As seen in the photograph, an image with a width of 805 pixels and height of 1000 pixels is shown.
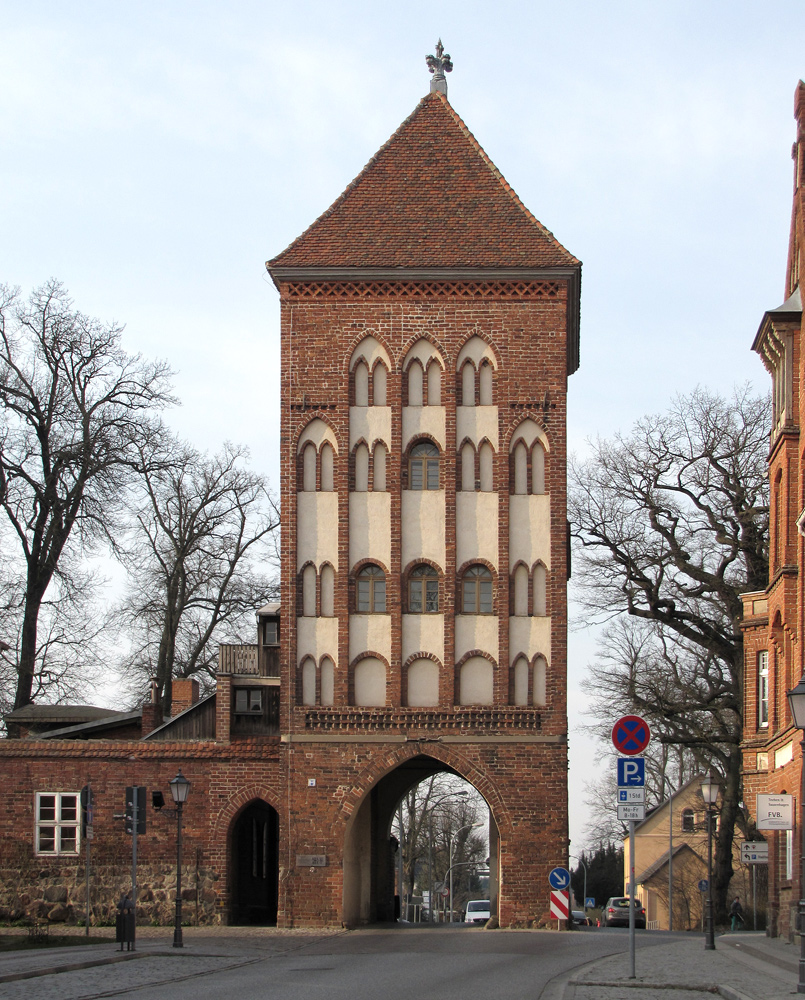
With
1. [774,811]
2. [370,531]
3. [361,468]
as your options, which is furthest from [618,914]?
[774,811]

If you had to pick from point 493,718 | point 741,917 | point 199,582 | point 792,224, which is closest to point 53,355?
point 199,582

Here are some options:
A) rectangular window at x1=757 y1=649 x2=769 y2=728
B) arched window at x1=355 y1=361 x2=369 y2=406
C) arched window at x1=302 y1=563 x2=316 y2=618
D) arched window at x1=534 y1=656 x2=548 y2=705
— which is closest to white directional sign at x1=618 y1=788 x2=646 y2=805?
arched window at x1=534 y1=656 x2=548 y2=705

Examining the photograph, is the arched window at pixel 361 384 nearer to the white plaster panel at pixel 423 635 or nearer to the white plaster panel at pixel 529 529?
the white plaster panel at pixel 529 529

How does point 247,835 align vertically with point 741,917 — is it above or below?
above

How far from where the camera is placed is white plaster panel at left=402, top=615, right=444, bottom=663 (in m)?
32.2

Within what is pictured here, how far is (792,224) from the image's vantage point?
30672mm

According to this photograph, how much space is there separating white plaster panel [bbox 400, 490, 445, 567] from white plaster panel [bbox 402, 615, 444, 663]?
1.24 m

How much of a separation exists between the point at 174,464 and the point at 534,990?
30162mm

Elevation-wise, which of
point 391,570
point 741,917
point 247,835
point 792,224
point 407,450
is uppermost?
point 792,224

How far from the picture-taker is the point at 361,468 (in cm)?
3294

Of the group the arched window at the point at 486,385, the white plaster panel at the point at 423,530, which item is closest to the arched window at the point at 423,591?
the white plaster panel at the point at 423,530

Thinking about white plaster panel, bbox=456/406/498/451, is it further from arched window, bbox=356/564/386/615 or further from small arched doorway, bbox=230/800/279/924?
small arched doorway, bbox=230/800/279/924

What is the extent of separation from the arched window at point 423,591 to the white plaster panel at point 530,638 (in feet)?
5.73

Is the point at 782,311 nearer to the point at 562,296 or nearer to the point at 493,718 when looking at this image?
the point at 562,296
